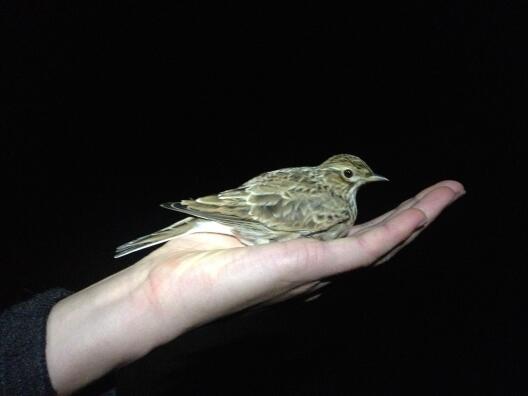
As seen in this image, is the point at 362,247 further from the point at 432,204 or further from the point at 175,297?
the point at 175,297

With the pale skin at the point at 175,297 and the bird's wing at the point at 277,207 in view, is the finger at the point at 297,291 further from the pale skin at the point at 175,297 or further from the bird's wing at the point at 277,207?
the bird's wing at the point at 277,207

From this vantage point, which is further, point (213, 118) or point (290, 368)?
point (213, 118)

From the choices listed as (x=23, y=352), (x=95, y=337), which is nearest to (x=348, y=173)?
(x=95, y=337)

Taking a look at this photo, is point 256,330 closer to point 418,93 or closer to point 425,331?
point 425,331

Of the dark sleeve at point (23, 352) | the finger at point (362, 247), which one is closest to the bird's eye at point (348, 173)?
the finger at point (362, 247)

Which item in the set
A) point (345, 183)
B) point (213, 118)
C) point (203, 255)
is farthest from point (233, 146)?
point (203, 255)

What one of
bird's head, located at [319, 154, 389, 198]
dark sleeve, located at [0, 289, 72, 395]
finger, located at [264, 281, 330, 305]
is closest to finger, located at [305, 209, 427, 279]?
finger, located at [264, 281, 330, 305]
